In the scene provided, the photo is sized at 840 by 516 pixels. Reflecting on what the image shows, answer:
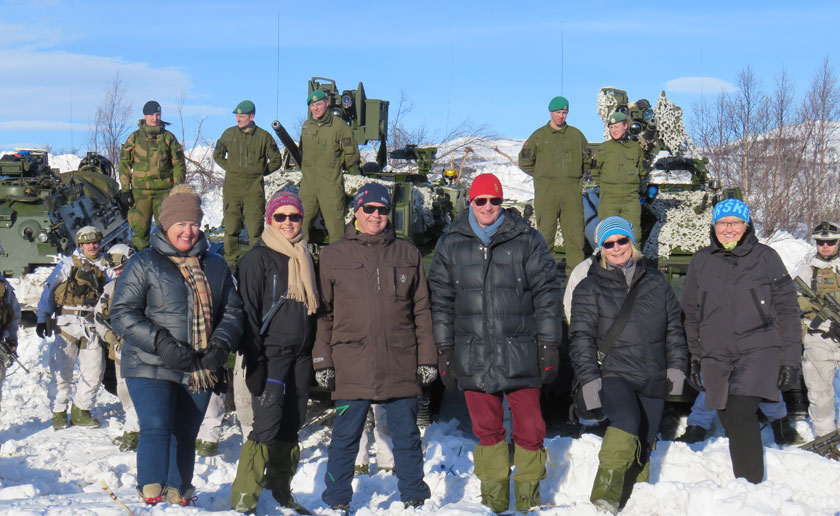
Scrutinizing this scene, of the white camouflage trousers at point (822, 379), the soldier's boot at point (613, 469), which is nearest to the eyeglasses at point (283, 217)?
the soldier's boot at point (613, 469)

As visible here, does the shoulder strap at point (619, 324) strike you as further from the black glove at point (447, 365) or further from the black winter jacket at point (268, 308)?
the black winter jacket at point (268, 308)

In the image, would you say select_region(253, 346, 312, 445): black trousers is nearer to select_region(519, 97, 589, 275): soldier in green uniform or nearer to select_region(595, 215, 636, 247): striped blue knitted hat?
select_region(595, 215, 636, 247): striped blue knitted hat

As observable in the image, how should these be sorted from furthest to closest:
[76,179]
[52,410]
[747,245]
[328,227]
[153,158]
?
[76,179] → [153,158] → [328,227] → [52,410] → [747,245]

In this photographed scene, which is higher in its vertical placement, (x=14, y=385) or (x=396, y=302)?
(x=396, y=302)

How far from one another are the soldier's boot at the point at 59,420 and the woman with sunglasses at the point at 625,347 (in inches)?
190

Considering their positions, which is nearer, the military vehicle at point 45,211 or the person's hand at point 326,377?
the person's hand at point 326,377

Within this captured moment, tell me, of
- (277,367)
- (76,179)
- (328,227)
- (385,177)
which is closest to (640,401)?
(277,367)

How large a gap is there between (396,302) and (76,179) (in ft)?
34.7

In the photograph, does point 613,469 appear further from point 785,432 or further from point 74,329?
point 74,329

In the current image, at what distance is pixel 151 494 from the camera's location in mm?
4293

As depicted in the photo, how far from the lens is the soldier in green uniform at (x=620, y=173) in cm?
852

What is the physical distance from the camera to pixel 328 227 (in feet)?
28.1

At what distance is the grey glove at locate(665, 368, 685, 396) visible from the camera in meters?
4.71

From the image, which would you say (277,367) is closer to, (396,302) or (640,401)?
(396,302)
